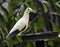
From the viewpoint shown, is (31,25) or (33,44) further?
(33,44)

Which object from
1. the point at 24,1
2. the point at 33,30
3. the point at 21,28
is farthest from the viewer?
the point at 24,1

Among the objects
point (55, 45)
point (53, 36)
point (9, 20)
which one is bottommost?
point (55, 45)

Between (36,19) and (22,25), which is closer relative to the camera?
(22,25)

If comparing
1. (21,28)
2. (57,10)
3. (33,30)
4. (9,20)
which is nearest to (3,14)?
(9,20)

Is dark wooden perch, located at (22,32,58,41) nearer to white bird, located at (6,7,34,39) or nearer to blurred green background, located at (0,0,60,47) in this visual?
white bird, located at (6,7,34,39)

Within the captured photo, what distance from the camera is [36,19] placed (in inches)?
61.3

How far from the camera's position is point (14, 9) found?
5.74ft

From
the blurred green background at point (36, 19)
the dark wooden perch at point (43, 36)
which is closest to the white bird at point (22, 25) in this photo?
the dark wooden perch at point (43, 36)

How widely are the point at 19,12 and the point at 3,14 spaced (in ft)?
0.53

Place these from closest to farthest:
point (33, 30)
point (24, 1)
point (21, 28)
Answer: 1. point (21, 28)
2. point (33, 30)
3. point (24, 1)

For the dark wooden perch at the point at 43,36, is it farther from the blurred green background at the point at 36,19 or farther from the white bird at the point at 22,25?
the blurred green background at the point at 36,19

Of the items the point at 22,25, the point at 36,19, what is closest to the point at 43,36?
the point at 22,25

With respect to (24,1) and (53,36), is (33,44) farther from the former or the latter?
(53,36)

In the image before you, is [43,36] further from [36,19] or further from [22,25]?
[36,19]
